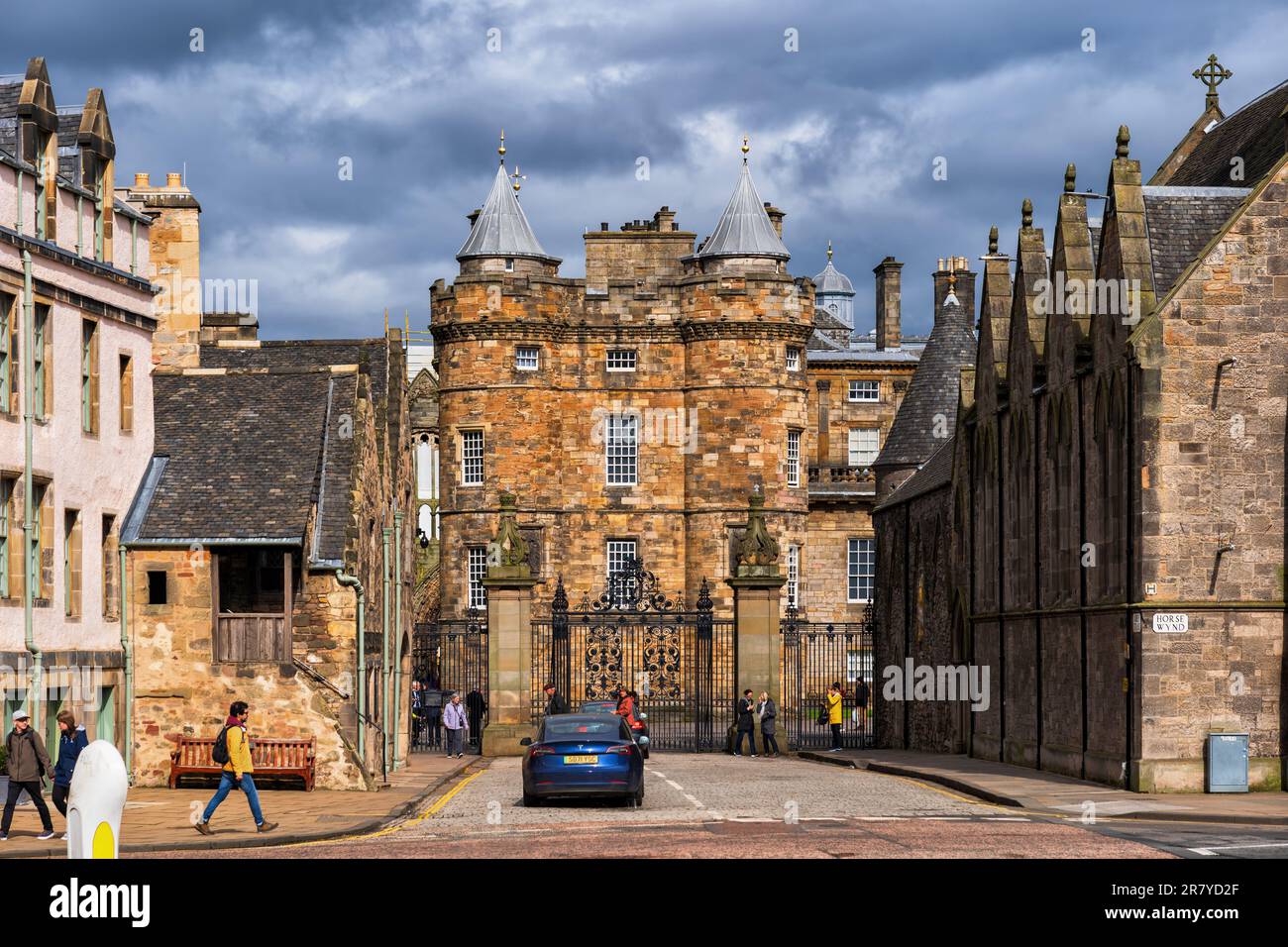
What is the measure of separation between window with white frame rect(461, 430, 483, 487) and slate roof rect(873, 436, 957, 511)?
19.5m

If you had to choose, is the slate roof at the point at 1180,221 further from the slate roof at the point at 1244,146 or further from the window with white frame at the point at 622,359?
the window with white frame at the point at 622,359

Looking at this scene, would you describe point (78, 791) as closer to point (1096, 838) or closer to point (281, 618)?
point (1096, 838)

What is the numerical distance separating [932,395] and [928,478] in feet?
26.6

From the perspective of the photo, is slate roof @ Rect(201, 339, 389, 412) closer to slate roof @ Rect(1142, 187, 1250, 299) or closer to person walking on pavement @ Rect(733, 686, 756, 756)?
person walking on pavement @ Rect(733, 686, 756, 756)

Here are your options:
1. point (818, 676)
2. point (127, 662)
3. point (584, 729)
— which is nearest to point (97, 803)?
point (584, 729)

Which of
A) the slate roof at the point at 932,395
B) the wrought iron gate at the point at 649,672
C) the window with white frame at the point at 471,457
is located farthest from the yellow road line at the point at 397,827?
the window with white frame at the point at 471,457

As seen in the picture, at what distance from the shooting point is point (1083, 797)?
1035 inches

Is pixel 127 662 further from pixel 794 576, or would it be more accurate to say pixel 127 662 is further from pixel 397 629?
pixel 794 576

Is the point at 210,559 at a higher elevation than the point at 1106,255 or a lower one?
lower

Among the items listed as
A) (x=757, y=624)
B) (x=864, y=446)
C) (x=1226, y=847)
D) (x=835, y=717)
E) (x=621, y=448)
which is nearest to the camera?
(x=1226, y=847)

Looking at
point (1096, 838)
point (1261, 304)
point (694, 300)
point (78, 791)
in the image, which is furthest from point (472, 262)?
point (78, 791)

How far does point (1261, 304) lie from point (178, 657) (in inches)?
671

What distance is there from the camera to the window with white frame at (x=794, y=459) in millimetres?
67438

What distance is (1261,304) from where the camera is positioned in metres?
28.3
